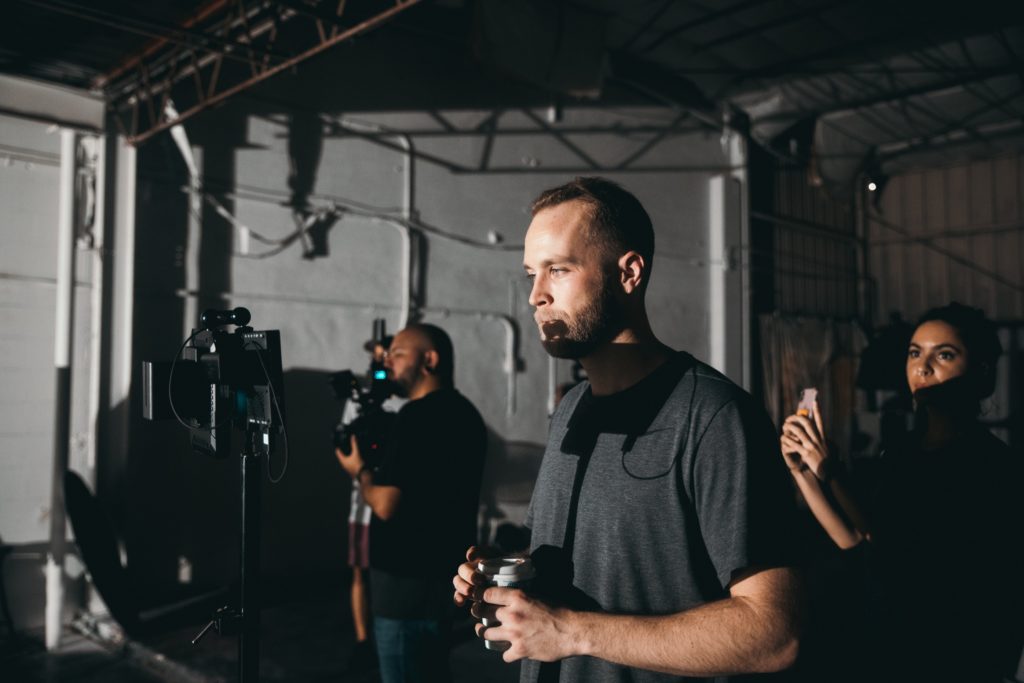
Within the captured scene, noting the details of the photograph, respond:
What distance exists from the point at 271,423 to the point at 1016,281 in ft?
39.7

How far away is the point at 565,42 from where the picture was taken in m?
5.82

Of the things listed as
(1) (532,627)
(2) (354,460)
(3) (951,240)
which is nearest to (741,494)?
(1) (532,627)

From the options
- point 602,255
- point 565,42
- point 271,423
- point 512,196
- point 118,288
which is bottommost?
point 271,423

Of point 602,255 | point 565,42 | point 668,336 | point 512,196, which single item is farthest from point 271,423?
point 668,336

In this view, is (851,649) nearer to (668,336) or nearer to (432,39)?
(668,336)

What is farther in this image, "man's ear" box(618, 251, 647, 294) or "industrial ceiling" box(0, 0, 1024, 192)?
"industrial ceiling" box(0, 0, 1024, 192)

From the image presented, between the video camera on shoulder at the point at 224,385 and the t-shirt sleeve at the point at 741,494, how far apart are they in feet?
4.65

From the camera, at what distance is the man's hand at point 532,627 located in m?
1.08

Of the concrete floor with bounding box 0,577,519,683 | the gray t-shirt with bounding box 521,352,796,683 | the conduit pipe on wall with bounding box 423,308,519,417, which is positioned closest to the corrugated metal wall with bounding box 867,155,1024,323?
the conduit pipe on wall with bounding box 423,308,519,417

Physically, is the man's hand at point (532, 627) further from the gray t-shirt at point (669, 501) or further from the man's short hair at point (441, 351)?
the man's short hair at point (441, 351)

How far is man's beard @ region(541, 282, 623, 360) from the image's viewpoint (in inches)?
50.3

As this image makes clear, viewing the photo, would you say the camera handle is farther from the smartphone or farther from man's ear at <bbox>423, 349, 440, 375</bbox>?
the smartphone

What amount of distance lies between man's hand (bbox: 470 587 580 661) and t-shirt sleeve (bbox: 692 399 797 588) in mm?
250

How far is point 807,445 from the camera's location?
204cm
